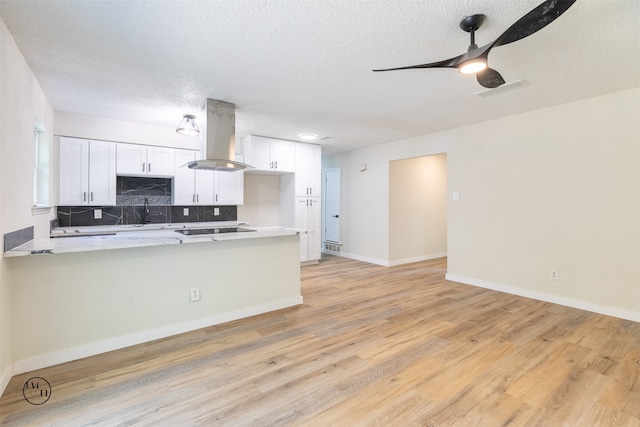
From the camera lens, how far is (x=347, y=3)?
5.94ft

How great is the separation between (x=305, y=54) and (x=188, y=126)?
2130 millimetres

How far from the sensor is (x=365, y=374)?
217 cm

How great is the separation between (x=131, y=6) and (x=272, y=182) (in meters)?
4.32

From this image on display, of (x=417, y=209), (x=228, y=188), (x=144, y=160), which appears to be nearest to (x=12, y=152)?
(x=144, y=160)

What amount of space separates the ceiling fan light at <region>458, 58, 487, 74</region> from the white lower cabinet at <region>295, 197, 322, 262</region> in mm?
4020

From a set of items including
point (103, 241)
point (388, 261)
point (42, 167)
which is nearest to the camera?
point (103, 241)

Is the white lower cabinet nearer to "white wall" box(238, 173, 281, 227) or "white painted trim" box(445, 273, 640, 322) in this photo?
"white wall" box(238, 173, 281, 227)

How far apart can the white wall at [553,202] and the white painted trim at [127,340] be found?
3.07m

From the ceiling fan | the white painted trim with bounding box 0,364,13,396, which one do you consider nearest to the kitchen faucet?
the white painted trim with bounding box 0,364,13,396

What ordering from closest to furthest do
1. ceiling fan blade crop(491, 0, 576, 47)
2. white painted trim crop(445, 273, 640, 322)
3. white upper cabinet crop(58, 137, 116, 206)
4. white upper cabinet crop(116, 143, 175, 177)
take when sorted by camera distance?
ceiling fan blade crop(491, 0, 576, 47) → white painted trim crop(445, 273, 640, 322) → white upper cabinet crop(58, 137, 116, 206) → white upper cabinet crop(116, 143, 175, 177)

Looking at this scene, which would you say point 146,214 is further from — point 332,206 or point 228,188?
point 332,206

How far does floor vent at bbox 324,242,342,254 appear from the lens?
6957mm

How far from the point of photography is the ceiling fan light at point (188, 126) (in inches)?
150

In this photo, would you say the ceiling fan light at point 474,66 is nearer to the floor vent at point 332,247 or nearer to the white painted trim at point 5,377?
the white painted trim at point 5,377
